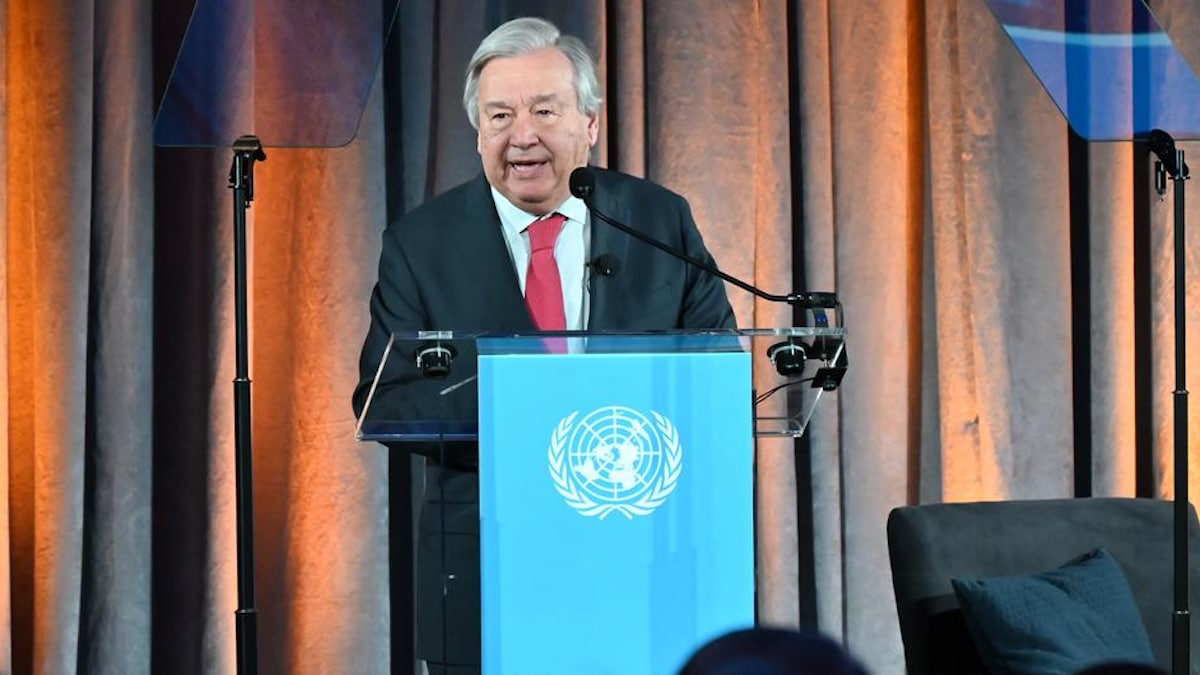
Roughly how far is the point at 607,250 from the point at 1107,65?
3.57ft

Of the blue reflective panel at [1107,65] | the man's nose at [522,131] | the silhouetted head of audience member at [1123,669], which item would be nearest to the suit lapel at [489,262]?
the man's nose at [522,131]

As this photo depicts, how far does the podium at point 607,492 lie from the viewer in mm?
2482

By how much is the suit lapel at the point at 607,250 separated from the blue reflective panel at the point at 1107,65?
877mm

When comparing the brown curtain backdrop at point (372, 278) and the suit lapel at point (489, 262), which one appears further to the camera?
the brown curtain backdrop at point (372, 278)

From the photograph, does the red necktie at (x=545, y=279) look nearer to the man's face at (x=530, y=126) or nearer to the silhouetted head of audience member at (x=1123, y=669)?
the man's face at (x=530, y=126)

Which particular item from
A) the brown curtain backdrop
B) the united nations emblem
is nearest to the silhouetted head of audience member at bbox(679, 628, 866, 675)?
the united nations emblem

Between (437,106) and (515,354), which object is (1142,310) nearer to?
(437,106)

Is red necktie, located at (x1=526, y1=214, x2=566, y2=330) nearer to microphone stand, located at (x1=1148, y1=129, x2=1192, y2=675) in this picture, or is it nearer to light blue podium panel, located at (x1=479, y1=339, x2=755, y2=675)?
light blue podium panel, located at (x1=479, y1=339, x2=755, y2=675)

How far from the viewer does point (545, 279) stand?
353cm

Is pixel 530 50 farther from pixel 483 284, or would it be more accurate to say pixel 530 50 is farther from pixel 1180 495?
pixel 1180 495

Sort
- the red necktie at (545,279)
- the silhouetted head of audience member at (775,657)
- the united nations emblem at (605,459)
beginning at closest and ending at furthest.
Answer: the silhouetted head of audience member at (775,657), the united nations emblem at (605,459), the red necktie at (545,279)

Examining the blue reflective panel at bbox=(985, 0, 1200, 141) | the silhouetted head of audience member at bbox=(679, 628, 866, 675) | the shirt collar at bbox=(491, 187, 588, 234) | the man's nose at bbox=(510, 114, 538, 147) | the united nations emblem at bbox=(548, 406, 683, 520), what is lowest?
the silhouetted head of audience member at bbox=(679, 628, 866, 675)

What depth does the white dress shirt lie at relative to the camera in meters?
3.53

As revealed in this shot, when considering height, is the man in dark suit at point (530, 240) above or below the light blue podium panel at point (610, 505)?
above
